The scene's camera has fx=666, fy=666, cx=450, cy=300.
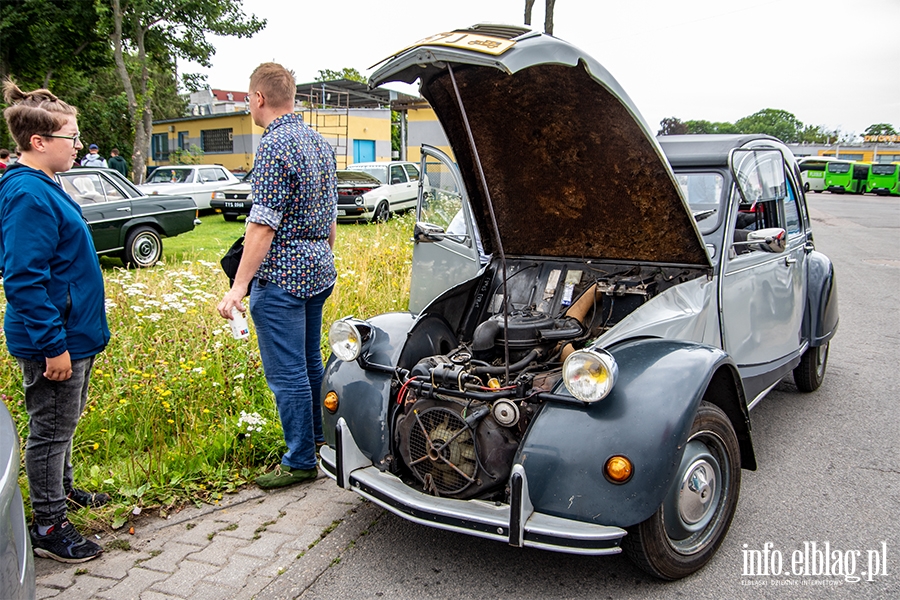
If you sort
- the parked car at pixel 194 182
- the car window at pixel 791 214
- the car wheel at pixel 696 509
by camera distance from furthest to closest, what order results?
the parked car at pixel 194 182, the car window at pixel 791 214, the car wheel at pixel 696 509

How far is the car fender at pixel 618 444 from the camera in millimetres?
2629

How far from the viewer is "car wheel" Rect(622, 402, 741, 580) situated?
9.18 ft

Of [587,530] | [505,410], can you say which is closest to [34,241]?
[505,410]

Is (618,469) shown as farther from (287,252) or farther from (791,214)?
(791,214)

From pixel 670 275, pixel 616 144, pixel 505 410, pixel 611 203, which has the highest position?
pixel 616 144

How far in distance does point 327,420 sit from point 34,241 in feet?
5.18

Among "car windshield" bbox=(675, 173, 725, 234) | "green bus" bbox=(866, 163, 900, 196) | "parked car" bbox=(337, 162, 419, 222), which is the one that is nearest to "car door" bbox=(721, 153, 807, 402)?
"car windshield" bbox=(675, 173, 725, 234)

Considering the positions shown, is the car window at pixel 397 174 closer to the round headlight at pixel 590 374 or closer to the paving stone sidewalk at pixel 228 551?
the paving stone sidewalk at pixel 228 551

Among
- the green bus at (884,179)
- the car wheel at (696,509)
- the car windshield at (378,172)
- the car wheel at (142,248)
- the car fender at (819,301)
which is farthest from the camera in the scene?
the green bus at (884,179)

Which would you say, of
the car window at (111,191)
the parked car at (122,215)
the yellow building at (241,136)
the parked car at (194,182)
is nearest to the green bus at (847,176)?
the yellow building at (241,136)

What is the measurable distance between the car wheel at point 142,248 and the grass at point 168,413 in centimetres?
455

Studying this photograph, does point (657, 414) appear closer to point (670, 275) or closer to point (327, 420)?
point (670, 275)

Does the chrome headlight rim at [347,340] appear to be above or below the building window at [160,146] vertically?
below

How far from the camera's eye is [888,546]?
325cm
